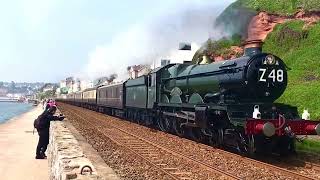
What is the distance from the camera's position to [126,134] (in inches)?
841

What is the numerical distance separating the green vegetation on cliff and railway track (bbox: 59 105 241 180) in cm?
1006

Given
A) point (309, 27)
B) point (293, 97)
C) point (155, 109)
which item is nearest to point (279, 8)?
point (309, 27)

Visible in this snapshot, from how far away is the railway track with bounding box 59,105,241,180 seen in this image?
11.0 meters

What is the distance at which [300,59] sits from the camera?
A: 3416 cm

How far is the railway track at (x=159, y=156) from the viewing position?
36.2 feet

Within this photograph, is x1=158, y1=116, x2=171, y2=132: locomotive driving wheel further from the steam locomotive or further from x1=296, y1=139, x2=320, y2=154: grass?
x1=296, y1=139, x2=320, y2=154: grass

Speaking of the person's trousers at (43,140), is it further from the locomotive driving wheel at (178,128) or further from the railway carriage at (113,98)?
the railway carriage at (113,98)

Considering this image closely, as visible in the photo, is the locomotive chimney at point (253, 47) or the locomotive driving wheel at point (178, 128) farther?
the locomotive driving wheel at point (178, 128)

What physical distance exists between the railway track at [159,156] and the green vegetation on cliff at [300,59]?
396 inches

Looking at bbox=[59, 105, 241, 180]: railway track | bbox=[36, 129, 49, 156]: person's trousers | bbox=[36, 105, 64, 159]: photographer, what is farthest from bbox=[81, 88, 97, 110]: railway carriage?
bbox=[36, 105, 64, 159]: photographer

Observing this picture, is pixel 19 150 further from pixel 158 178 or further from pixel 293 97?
pixel 293 97

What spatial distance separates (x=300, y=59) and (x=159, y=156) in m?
22.9

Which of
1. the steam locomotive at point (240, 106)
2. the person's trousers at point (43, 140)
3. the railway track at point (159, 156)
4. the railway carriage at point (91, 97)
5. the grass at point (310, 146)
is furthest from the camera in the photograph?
the railway carriage at point (91, 97)

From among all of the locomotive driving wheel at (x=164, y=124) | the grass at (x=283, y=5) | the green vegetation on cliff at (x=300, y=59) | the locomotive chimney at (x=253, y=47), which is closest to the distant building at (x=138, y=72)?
the locomotive driving wheel at (x=164, y=124)
